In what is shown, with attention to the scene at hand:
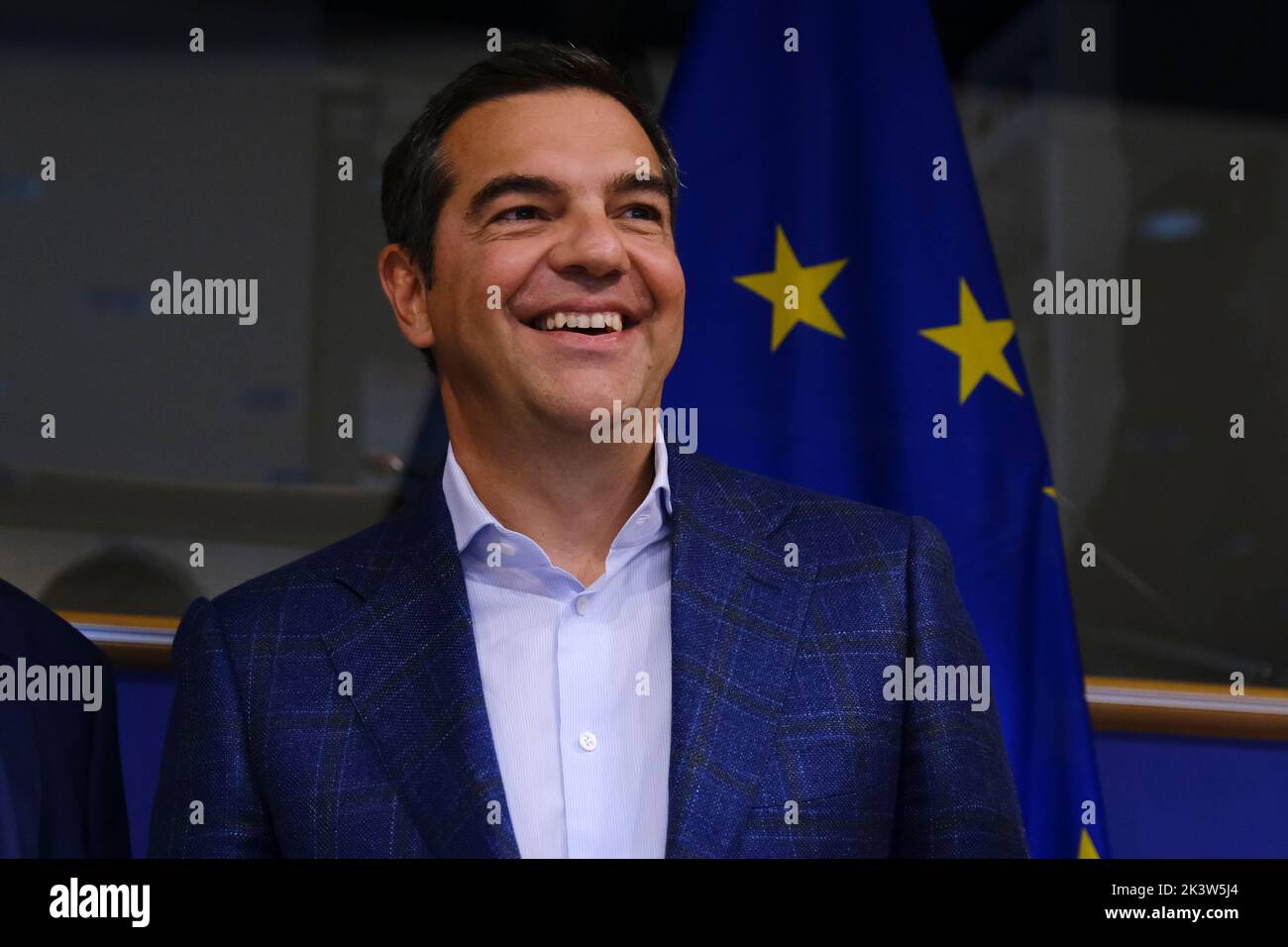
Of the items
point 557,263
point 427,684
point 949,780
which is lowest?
point 949,780

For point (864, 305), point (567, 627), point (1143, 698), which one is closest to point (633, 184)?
point (567, 627)

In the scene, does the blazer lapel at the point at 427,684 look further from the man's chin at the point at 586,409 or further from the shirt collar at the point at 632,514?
the man's chin at the point at 586,409

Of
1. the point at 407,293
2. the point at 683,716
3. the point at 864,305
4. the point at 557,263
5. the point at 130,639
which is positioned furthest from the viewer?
the point at 864,305

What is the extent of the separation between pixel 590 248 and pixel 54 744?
75 centimetres

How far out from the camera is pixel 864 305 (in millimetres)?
1726

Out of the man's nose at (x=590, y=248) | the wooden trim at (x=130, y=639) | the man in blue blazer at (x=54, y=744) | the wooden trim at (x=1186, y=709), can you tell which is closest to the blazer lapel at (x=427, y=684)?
the man's nose at (x=590, y=248)

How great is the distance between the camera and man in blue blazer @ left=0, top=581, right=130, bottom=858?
1.31 metres

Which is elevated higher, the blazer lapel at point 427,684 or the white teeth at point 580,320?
the white teeth at point 580,320

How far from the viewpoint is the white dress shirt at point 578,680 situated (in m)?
1.11

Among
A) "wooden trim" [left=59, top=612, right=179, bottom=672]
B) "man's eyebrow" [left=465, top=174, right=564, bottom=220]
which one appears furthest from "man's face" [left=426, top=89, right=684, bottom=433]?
"wooden trim" [left=59, top=612, right=179, bottom=672]

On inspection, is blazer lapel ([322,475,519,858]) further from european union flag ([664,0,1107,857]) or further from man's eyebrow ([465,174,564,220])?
european union flag ([664,0,1107,857])

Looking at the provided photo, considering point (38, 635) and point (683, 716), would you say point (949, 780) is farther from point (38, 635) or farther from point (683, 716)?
point (38, 635)

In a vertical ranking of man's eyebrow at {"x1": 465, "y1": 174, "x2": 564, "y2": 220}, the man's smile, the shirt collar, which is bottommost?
the shirt collar
